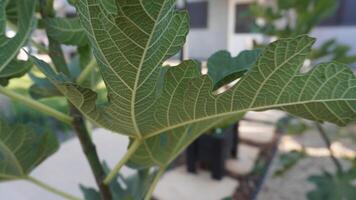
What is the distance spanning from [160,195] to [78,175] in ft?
1.58

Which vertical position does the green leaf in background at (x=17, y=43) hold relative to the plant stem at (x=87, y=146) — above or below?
above

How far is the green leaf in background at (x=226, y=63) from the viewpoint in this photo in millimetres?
326

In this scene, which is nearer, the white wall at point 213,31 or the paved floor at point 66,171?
the paved floor at point 66,171

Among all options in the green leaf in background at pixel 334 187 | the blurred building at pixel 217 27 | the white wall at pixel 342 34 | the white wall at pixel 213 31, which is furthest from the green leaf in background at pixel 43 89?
the white wall at pixel 213 31

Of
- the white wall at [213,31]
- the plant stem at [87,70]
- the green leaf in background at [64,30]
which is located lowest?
the white wall at [213,31]

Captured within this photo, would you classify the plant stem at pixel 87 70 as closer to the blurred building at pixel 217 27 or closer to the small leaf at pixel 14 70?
the small leaf at pixel 14 70

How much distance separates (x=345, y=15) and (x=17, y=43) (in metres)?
5.71

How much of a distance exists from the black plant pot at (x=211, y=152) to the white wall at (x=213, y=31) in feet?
16.3

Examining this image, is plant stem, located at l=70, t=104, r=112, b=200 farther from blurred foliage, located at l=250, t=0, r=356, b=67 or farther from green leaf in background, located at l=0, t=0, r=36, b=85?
blurred foliage, located at l=250, t=0, r=356, b=67

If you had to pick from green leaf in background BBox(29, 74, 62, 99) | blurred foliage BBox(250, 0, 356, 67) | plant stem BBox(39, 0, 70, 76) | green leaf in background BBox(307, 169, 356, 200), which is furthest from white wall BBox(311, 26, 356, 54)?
plant stem BBox(39, 0, 70, 76)

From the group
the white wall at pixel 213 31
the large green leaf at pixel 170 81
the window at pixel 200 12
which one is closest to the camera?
the large green leaf at pixel 170 81

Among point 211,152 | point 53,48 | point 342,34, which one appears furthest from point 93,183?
point 342,34

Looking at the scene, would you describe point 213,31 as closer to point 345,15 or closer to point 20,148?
point 345,15

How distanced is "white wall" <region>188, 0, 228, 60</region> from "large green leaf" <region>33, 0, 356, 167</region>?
624 centimetres
